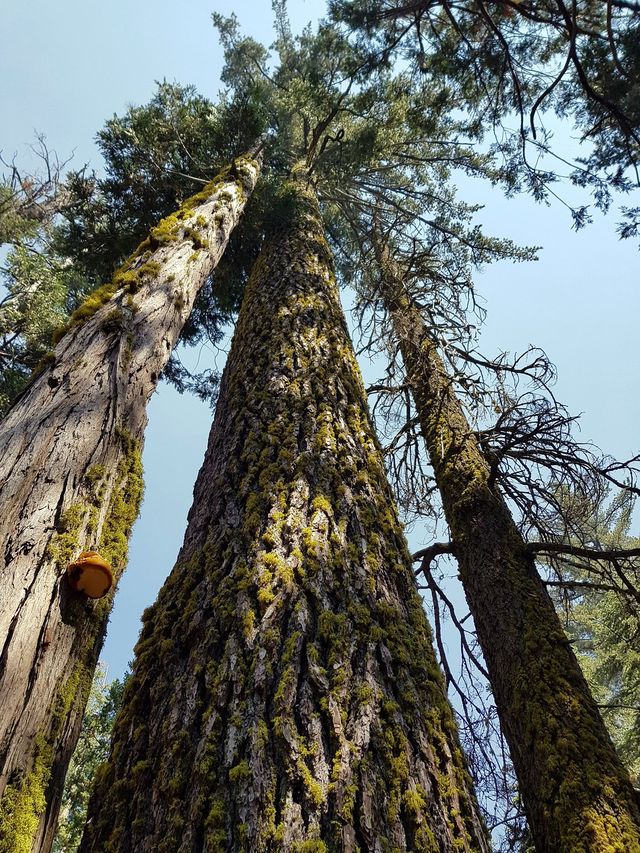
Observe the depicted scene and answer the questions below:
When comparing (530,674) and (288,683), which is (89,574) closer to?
(288,683)

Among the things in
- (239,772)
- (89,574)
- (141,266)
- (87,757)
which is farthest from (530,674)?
(87,757)

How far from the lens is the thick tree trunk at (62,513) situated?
4.17ft

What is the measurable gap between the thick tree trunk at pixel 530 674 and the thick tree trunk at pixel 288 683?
165 centimetres

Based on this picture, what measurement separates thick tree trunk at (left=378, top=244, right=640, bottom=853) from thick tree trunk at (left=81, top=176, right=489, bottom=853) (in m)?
1.65

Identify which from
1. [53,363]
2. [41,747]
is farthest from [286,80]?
[41,747]

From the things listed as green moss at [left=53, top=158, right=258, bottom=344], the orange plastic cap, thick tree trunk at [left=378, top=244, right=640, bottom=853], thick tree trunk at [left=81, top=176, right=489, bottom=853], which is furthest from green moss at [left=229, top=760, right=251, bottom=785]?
thick tree trunk at [left=378, top=244, right=640, bottom=853]

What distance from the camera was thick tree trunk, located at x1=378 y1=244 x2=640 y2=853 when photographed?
2619 millimetres

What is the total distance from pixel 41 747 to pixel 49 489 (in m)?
0.72

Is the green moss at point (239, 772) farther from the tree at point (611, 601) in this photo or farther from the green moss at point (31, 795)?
the tree at point (611, 601)

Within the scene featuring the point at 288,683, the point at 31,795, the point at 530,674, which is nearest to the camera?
the point at 31,795

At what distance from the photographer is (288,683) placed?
1486 mm

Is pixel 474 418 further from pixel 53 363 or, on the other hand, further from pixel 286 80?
pixel 286 80

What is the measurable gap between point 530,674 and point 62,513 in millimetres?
3126

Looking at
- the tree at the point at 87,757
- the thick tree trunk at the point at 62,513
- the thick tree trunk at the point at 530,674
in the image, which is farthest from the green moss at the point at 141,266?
the tree at the point at 87,757
